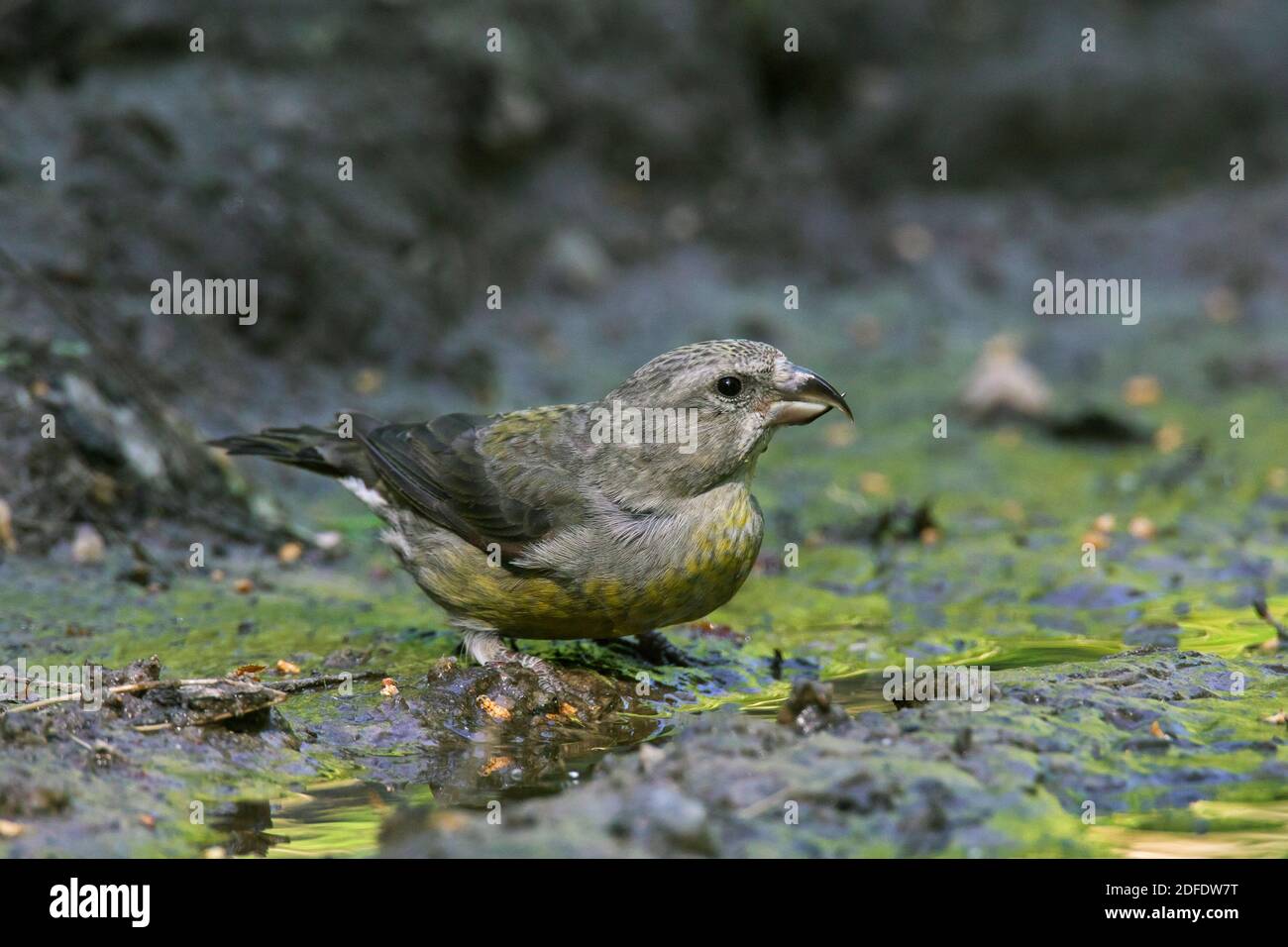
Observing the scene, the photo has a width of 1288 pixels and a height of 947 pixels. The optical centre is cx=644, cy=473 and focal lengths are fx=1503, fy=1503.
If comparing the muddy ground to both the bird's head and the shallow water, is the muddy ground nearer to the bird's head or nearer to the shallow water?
the shallow water

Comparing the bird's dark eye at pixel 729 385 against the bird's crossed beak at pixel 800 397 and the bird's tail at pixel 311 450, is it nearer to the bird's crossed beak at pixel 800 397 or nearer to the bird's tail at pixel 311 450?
the bird's crossed beak at pixel 800 397

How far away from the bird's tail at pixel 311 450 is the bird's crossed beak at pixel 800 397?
1856 millimetres

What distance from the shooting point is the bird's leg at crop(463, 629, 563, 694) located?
531 centimetres

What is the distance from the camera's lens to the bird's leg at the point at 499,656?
17.4 ft

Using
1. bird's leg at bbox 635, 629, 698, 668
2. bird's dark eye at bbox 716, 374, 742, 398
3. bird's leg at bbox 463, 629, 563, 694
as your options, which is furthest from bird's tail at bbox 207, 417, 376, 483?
bird's dark eye at bbox 716, 374, 742, 398

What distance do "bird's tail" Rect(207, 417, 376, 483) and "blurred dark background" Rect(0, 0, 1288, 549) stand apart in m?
1.11

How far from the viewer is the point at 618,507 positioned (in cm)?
543

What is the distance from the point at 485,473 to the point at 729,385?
1.05 m

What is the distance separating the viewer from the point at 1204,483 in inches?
332

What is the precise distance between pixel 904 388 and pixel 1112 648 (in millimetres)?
4791

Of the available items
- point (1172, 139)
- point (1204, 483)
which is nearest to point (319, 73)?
point (1204, 483)

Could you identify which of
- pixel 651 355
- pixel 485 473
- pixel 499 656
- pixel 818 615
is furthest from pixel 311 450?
pixel 651 355

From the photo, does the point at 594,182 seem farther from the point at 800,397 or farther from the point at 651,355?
the point at 800,397

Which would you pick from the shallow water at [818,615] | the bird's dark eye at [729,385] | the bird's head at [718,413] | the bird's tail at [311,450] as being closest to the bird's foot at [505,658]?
the shallow water at [818,615]
